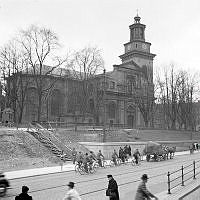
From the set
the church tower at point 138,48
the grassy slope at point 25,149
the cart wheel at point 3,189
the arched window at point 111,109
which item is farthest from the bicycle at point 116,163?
the church tower at point 138,48

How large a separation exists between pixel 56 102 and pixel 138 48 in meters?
28.2

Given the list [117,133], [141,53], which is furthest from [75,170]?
[141,53]

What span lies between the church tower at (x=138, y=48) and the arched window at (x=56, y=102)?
928 inches

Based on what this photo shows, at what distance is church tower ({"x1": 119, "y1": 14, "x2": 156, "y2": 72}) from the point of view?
83.1 m

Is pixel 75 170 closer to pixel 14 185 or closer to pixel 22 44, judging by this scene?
pixel 14 185

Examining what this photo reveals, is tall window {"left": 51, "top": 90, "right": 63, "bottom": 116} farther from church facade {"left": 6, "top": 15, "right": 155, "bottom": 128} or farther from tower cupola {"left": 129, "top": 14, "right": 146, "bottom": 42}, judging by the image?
tower cupola {"left": 129, "top": 14, "right": 146, "bottom": 42}

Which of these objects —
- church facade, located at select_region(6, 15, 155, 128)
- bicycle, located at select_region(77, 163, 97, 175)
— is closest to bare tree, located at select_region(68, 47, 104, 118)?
church facade, located at select_region(6, 15, 155, 128)

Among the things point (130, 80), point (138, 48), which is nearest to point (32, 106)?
point (130, 80)

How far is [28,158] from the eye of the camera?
27609 mm

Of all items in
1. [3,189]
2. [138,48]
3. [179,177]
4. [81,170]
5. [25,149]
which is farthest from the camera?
[138,48]

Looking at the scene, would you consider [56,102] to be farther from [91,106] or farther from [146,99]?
[146,99]

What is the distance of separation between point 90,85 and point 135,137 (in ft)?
48.7

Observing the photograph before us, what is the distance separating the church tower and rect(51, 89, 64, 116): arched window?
2357 cm

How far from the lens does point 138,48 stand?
275 feet
